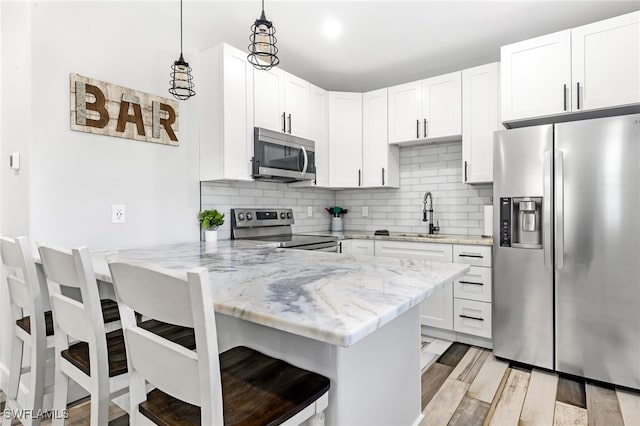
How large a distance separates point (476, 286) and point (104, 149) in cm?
288

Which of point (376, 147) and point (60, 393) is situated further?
point (376, 147)

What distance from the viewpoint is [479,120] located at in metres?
3.11

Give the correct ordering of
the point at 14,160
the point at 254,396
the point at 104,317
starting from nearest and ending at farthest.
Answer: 1. the point at 254,396
2. the point at 104,317
3. the point at 14,160

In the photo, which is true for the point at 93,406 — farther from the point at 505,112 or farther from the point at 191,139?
the point at 505,112

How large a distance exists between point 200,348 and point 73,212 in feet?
6.12

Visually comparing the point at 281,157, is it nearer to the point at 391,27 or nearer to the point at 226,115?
the point at 226,115

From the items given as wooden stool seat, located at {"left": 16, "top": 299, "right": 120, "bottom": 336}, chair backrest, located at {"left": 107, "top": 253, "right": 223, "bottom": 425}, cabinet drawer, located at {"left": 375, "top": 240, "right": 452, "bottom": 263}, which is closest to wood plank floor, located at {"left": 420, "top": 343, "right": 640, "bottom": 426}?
cabinet drawer, located at {"left": 375, "top": 240, "right": 452, "bottom": 263}

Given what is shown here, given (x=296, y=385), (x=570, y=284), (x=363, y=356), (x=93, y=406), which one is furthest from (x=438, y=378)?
(x=93, y=406)

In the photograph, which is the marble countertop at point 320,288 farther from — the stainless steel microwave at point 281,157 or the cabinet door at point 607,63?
the cabinet door at point 607,63

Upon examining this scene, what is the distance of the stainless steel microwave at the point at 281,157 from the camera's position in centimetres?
293

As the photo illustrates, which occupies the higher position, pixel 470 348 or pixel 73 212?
pixel 73 212

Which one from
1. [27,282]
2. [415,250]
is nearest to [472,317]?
[415,250]

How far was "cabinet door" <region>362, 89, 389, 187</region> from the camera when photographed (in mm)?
3650

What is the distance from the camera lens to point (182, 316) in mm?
771
